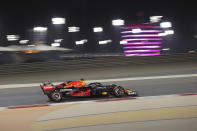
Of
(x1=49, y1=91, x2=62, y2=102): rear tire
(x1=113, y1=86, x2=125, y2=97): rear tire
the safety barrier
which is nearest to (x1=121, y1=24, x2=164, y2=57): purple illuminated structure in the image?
the safety barrier

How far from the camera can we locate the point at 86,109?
7.01 metres

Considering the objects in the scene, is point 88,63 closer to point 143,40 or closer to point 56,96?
point 56,96

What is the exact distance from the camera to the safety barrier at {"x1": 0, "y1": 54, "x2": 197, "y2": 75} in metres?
16.5

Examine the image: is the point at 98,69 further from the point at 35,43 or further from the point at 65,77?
the point at 35,43

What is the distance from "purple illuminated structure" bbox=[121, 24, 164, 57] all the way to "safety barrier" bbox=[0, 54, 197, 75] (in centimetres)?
4797

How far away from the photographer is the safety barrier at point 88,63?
16547 millimetres

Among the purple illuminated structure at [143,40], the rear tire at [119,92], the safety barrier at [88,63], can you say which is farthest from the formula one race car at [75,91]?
the purple illuminated structure at [143,40]

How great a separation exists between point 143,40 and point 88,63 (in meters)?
56.5

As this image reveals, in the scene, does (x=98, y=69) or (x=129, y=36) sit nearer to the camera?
(x=98, y=69)

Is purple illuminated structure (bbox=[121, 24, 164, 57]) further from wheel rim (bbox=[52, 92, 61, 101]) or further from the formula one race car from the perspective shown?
wheel rim (bbox=[52, 92, 61, 101])

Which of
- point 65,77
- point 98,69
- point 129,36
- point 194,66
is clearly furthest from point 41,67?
point 129,36

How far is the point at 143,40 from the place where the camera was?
2803 inches

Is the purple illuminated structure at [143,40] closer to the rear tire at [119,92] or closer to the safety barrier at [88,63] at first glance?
the safety barrier at [88,63]

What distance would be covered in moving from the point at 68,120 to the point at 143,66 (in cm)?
1160
